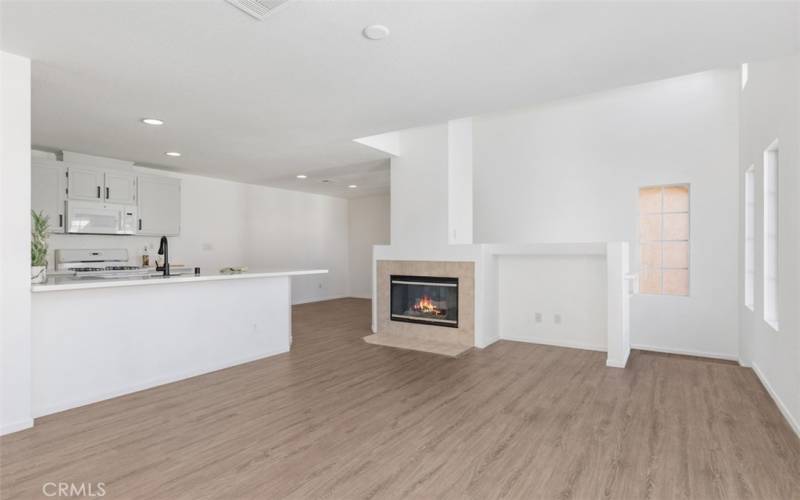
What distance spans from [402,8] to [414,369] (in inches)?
126

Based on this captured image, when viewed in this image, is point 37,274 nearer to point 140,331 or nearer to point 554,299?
point 140,331

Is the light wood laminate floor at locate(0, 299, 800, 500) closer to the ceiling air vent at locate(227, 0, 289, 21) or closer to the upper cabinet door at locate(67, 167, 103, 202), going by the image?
the ceiling air vent at locate(227, 0, 289, 21)

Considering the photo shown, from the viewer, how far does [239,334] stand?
14.2ft

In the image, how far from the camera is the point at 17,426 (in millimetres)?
2670

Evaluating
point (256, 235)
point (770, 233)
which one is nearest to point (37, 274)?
point (256, 235)

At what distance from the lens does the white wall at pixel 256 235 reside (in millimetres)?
6625

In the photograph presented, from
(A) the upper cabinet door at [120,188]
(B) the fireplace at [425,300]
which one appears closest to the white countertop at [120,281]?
(B) the fireplace at [425,300]

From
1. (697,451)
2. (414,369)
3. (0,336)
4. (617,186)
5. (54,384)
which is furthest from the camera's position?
(617,186)

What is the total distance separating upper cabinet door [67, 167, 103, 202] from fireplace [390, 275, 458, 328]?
409 centimetres

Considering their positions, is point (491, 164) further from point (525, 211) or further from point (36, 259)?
point (36, 259)

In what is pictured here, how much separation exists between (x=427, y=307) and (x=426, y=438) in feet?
9.87

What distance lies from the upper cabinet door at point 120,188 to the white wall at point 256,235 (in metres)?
0.63

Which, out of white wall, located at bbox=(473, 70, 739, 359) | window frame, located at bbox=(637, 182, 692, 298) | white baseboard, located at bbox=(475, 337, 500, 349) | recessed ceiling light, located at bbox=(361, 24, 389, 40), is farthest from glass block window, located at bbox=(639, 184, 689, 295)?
recessed ceiling light, located at bbox=(361, 24, 389, 40)

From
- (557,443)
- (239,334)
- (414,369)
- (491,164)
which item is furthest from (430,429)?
(491,164)
